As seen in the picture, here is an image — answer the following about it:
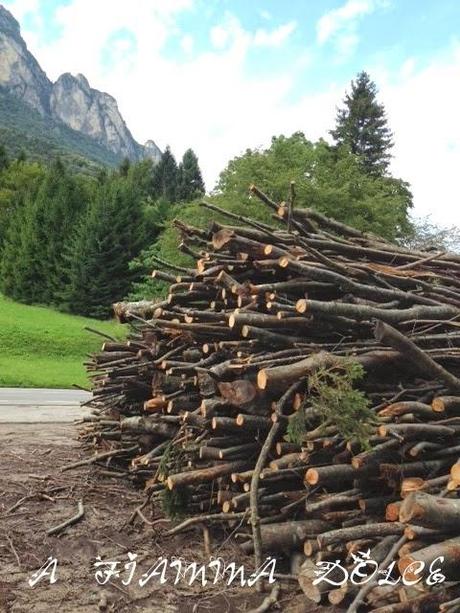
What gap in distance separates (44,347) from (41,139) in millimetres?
101962

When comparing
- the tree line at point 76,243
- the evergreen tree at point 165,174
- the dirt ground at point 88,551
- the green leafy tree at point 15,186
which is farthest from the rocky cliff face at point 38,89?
the dirt ground at point 88,551

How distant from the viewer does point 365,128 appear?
40469 mm

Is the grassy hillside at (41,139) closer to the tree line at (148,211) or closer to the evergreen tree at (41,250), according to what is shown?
the evergreen tree at (41,250)

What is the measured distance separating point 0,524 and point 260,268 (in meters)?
2.67

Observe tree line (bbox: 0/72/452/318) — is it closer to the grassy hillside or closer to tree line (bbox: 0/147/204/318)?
tree line (bbox: 0/147/204/318)

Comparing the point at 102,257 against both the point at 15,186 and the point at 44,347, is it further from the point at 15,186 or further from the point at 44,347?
the point at 15,186

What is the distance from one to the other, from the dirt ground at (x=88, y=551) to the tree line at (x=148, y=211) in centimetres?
1668

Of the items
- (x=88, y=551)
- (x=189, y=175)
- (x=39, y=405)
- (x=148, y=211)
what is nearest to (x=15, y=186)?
(x=189, y=175)

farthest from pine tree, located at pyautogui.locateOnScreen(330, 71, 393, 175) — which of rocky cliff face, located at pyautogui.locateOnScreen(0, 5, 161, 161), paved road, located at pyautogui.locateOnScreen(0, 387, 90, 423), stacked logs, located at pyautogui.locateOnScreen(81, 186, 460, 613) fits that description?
rocky cliff face, located at pyautogui.locateOnScreen(0, 5, 161, 161)

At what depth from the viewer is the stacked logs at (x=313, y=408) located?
3105 mm

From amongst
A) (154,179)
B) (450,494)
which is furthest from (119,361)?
(154,179)

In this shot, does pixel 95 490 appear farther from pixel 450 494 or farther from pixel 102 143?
pixel 102 143

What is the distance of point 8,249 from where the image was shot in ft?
127

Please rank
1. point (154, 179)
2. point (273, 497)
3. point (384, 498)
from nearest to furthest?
point (384, 498) < point (273, 497) < point (154, 179)
